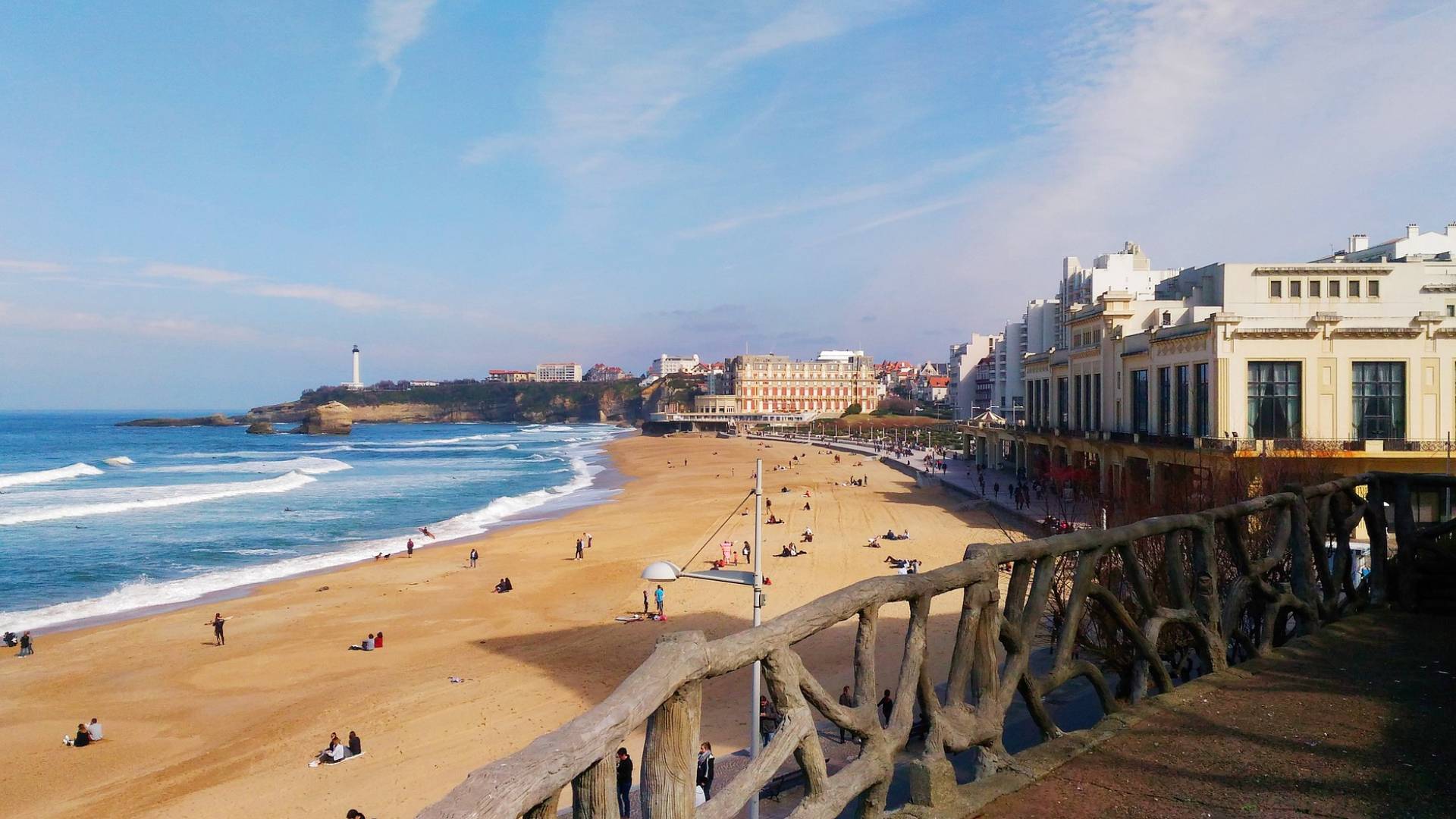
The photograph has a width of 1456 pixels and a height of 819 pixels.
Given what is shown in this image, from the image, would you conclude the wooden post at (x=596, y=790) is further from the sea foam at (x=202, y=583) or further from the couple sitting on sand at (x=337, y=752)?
the sea foam at (x=202, y=583)

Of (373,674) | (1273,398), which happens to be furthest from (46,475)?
(1273,398)

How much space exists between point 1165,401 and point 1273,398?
5136mm

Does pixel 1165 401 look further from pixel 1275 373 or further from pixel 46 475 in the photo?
pixel 46 475

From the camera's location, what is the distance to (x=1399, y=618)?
7.47 meters

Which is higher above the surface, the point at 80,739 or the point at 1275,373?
the point at 1275,373

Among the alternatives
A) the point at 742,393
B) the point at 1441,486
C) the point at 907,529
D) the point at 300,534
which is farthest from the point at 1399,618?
the point at 742,393

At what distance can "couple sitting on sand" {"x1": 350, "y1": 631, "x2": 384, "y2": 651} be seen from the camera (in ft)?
71.2

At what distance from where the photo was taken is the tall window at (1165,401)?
1266 inches

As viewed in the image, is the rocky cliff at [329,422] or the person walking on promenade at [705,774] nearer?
the person walking on promenade at [705,774]

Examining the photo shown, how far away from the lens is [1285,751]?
4.64m

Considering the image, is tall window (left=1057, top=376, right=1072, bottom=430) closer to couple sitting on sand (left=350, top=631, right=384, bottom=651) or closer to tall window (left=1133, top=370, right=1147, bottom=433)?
tall window (left=1133, top=370, right=1147, bottom=433)

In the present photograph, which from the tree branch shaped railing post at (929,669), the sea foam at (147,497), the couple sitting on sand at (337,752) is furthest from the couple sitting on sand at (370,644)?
the sea foam at (147,497)

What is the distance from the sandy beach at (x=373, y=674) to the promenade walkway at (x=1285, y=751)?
9.68 metres

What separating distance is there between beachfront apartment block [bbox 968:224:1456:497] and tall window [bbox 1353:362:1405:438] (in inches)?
1.3
